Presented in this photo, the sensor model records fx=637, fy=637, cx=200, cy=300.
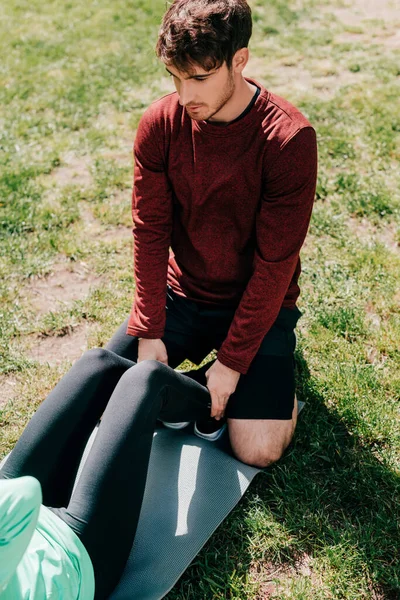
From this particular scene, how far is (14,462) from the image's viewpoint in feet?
7.52

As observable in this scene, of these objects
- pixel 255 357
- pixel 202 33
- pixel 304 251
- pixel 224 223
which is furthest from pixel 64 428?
pixel 304 251

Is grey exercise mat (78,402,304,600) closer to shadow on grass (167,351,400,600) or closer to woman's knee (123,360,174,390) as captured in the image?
shadow on grass (167,351,400,600)

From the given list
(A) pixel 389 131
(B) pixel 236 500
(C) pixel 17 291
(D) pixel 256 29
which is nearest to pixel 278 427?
(B) pixel 236 500

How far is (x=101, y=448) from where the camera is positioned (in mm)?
2248

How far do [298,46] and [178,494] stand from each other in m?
5.65

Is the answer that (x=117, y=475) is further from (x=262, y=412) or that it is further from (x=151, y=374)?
(x=262, y=412)

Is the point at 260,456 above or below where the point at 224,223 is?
below

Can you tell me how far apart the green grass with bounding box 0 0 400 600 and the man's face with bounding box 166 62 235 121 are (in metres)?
1.56

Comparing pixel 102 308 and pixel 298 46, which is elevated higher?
pixel 298 46

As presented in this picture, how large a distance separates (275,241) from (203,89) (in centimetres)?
68

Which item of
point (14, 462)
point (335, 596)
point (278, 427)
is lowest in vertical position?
point (335, 596)

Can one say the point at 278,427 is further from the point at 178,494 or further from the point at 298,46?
the point at 298,46

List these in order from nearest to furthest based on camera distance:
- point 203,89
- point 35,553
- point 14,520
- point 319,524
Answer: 1. point 14,520
2. point 35,553
3. point 203,89
4. point 319,524

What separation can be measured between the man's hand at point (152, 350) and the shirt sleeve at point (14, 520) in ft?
4.19
